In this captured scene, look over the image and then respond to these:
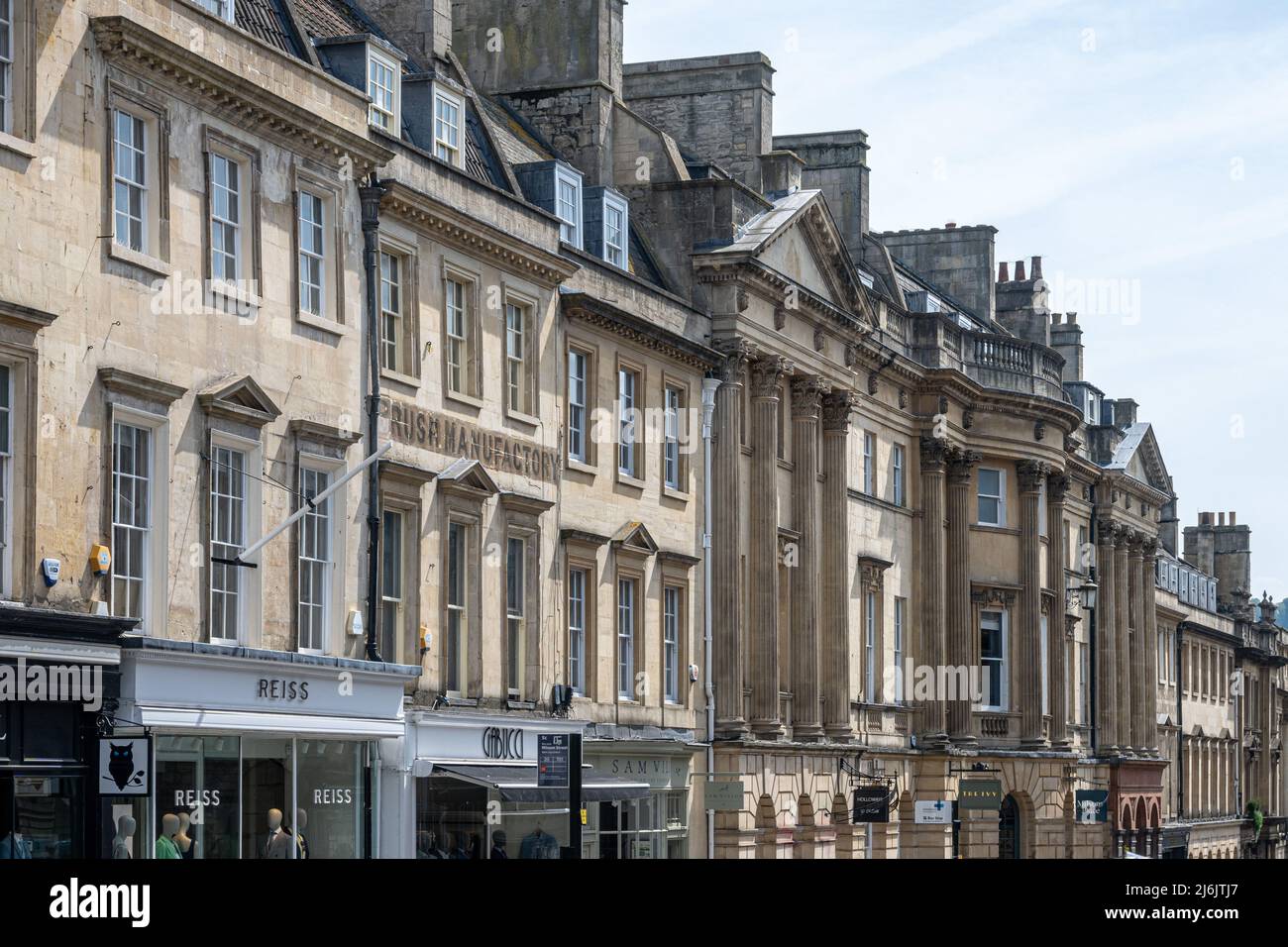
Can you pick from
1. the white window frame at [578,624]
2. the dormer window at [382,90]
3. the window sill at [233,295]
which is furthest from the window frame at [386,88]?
the white window frame at [578,624]

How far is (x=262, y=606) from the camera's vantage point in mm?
23938

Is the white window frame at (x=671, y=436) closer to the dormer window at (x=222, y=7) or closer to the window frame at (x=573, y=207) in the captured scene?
the window frame at (x=573, y=207)

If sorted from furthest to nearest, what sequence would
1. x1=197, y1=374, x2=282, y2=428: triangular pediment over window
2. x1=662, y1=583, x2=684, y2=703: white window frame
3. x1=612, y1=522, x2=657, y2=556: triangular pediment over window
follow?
1. x1=662, y1=583, x2=684, y2=703: white window frame
2. x1=612, y1=522, x2=657, y2=556: triangular pediment over window
3. x1=197, y1=374, x2=282, y2=428: triangular pediment over window

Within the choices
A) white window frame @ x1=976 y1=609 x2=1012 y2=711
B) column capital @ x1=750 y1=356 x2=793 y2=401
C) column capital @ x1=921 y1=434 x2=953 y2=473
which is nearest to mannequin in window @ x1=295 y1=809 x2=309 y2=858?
column capital @ x1=750 y1=356 x2=793 y2=401

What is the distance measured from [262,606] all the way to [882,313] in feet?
98.5

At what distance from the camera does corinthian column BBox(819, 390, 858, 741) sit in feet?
149

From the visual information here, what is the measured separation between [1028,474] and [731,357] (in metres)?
20.0

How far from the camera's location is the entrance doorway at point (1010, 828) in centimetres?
5675

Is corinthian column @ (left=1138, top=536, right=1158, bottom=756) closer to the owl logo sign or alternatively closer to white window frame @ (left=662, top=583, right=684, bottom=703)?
white window frame @ (left=662, top=583, right=684, bottom=703)

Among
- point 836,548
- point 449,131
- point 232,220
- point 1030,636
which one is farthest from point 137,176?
point 1030,636

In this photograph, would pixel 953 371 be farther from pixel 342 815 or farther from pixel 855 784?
pixel 342 815

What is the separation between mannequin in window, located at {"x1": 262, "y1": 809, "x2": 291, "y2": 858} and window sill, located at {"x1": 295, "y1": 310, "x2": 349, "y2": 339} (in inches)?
229

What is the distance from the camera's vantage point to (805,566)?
43844 millimetres

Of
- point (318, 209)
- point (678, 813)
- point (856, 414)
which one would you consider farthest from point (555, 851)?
point (856, 414)
